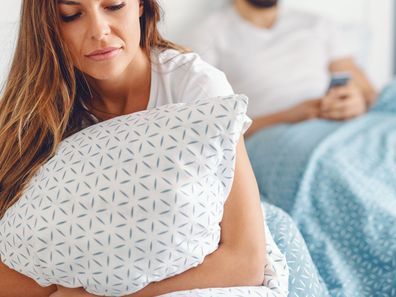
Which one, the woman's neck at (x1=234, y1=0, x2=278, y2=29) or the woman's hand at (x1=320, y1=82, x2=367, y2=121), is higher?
the woman's neck at (x1=234, y1=0, x2=278, y2=29)

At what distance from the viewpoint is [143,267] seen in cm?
91

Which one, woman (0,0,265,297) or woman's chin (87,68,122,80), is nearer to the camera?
woman (0,0,265,297)

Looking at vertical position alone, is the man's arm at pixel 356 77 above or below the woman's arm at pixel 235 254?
below

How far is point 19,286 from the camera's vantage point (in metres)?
1.02

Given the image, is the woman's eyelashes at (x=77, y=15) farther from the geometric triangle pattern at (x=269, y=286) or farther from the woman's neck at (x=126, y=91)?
the geometric triangle pattern at (x=269, y=286)

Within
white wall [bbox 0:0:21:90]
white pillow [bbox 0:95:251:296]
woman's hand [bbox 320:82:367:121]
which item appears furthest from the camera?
woman's hand [bbox 320:82:367:121]

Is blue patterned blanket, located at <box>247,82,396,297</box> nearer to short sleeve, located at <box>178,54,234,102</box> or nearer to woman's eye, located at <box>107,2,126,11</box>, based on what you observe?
short sleeve, located at <box>178,54,234,102</box>

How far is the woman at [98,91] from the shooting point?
978 mm

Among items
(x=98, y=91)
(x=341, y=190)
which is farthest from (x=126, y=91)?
(x=341, y=190)

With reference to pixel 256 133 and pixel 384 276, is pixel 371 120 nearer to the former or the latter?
pixel 256 133

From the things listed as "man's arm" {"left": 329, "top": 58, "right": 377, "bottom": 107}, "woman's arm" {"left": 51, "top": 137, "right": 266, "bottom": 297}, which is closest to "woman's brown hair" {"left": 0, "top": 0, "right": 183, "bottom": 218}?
"woman's arm" {"left": 51, "top": 137, "right": 266, "bottom": 297}

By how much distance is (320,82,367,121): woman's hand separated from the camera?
207cm

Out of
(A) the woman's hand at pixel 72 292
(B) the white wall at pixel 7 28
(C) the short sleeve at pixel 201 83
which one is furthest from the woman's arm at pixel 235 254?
(B) the white wall at pixel 7 28

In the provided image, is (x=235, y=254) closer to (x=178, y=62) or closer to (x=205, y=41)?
(x=178, y=62)
